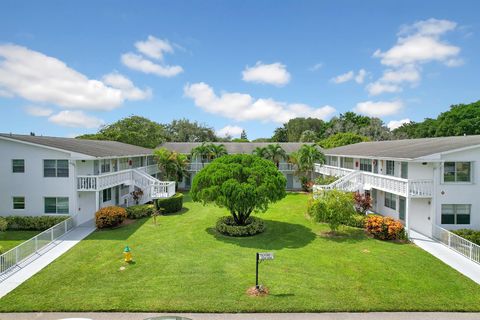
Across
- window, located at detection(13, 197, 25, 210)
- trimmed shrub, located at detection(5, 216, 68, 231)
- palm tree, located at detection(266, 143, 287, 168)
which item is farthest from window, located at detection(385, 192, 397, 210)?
window, located at detection(13, 197, 25, 210)

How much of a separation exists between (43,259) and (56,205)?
7234mm

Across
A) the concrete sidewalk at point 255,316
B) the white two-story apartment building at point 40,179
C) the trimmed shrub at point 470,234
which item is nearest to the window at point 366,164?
the trimmed shrub at point 470,234

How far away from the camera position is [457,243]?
17.5 m

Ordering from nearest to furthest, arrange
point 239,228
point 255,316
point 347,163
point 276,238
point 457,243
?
1. point 255,316
2. point 457,243
3. point 276,238
4. point 239,228
5. point 347,163

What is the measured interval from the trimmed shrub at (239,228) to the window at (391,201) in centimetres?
1095

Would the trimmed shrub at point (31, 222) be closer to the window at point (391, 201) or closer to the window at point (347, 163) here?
the window at point (391, 201)

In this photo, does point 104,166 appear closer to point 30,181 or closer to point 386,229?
point 30,181

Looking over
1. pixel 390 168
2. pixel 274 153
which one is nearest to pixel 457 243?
pixel 390 168

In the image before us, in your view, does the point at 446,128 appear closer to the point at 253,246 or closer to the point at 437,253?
the point at 437,253

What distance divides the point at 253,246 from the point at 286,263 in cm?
325

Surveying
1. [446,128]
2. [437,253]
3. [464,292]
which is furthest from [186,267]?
[446,128]

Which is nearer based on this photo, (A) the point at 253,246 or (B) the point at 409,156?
(A) the point at 253,246

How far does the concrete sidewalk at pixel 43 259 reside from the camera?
523 inches

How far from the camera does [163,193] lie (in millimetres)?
28672
